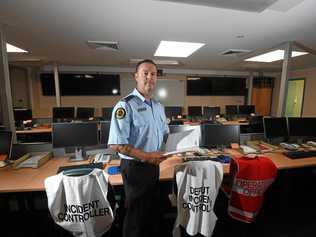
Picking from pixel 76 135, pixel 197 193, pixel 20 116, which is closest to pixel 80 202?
pixel 197 193

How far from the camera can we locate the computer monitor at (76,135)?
6.95 ft

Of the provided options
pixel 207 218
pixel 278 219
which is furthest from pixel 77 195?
pixel 278 219

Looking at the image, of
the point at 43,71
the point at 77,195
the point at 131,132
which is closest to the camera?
the point at 77,195

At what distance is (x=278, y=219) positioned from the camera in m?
2.13

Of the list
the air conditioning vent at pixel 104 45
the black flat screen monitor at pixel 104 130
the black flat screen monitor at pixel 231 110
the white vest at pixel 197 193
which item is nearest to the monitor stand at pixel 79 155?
the black flat screen monitor at pixel 104 130

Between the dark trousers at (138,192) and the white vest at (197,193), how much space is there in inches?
8.3

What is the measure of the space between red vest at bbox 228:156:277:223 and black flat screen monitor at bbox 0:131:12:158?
92.1 inches

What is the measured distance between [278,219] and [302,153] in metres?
0.89

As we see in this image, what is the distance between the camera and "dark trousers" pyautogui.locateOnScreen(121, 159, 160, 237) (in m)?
1.35

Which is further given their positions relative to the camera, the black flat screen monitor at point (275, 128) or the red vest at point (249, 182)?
the black flat screen monitor at point (275, 128)

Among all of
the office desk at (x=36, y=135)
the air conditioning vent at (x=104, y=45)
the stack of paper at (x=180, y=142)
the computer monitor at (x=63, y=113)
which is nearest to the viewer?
the stack of paper at (x=180, y=142)

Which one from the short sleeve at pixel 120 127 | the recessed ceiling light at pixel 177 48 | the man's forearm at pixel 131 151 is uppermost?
the recessed ceiling light at pixel 177 48

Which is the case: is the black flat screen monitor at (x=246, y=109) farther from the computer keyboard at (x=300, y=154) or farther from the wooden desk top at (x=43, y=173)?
the wooden desk top at (x=43, y=173)

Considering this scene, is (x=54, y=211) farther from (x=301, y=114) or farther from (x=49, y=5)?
(x=301, y=114)
